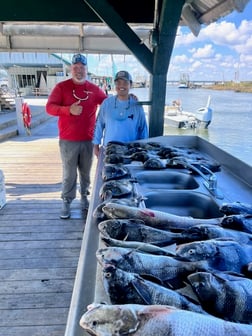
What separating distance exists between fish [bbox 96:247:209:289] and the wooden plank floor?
116 centimetres

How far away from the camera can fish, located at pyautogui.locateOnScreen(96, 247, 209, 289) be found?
0.95m

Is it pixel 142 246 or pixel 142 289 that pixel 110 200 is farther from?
pixel 142 289

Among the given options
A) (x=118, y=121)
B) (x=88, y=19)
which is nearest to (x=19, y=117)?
(x=88, y=19)

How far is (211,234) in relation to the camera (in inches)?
48.2

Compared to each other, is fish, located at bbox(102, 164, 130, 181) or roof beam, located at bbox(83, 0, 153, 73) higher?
roof beam, located at bbox(83, 0, 153, 73)

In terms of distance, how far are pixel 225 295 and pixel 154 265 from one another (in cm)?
24

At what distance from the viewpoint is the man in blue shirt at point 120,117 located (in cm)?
283

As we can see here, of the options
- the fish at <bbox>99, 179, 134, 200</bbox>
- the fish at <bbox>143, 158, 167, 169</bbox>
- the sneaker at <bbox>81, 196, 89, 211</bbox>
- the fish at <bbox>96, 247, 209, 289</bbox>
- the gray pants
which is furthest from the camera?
the sneaker at <bbox>81, 196, 89, 211</bbox>

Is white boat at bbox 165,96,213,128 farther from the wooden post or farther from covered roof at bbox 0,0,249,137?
covered roof at bbox 0,0,249,137

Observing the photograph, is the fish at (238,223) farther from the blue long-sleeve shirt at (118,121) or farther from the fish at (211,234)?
the blue long-sleeve shirt at (118,121)

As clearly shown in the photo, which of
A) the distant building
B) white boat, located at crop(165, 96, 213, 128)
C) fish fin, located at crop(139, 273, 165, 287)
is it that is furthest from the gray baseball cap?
the distant building

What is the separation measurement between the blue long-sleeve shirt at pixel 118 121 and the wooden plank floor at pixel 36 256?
104 centimetres

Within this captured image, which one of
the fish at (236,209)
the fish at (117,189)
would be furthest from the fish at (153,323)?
the fish at (117,189)

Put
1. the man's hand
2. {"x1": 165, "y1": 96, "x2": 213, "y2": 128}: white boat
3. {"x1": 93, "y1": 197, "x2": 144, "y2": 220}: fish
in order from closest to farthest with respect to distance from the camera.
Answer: {"x1": 93, "y1": 197, "x2": 144, "y2": 220}: fish < the man's hand < {"x1": 165, "y1": 96, "x2": 213, "y2": 128}: white boat
